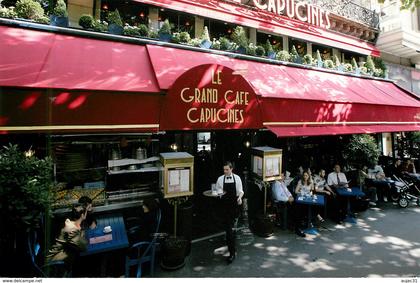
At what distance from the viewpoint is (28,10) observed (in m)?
5.51

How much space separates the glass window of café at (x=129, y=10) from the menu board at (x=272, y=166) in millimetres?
5335

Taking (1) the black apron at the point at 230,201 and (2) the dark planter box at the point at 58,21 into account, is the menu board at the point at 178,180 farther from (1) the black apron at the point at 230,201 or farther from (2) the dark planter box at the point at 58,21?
(2) the dark planter box at the point at 58,21

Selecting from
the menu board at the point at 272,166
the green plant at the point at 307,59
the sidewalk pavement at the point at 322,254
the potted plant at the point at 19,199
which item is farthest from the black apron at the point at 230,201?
the green plant at the point at 307,59

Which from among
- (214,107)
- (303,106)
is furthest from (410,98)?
(214,107)

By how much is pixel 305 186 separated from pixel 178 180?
387 centimetres

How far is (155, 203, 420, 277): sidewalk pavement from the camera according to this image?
509 centimetres

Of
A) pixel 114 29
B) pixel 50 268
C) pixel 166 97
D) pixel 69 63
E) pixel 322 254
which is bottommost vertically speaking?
pixel 322 254

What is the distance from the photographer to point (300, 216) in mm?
7066

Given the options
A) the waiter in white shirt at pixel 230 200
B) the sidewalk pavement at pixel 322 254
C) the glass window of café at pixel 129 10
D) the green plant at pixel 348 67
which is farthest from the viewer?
the green plant at pixel 348 67

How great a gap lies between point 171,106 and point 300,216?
4.73 m

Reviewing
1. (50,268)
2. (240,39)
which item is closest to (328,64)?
(240,39)

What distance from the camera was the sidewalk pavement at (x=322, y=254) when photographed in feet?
16.7

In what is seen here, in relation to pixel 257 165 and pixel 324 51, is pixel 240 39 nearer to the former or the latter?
pixel 257 165

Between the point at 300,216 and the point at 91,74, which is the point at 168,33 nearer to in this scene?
the point at 91,74
